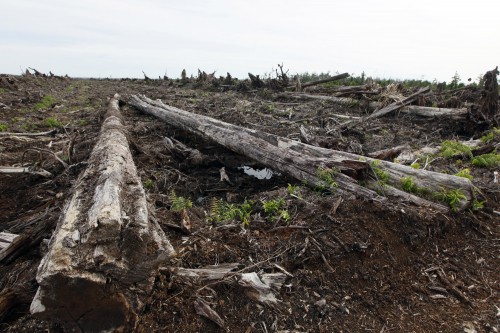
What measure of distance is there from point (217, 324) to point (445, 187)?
3028 mm

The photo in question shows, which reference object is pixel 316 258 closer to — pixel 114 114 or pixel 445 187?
pixel 445 187

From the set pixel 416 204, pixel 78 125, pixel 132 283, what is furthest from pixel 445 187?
pixel 78 125

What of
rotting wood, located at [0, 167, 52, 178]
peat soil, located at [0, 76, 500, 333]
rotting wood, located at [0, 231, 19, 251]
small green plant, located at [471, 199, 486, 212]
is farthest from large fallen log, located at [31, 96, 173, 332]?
small green plant, located at [471, 199, 486, 212]

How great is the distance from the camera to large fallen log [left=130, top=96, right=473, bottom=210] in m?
3.91

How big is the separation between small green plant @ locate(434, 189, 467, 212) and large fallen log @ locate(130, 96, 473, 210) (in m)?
0.03

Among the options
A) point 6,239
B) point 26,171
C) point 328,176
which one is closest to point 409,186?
point 328,176

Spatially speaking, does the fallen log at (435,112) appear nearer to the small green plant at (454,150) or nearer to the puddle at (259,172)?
the small green plant at (454,150)

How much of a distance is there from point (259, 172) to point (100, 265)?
3.88 metres

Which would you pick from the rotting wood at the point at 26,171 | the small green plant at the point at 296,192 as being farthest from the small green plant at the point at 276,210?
the rotting wood at the point at 26,171

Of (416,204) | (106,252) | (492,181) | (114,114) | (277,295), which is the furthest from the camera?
(114,114)

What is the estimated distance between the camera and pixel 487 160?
18.6 feet

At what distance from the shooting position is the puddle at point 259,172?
552 cm

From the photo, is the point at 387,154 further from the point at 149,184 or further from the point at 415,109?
the point at 415,109

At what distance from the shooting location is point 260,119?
9.22 m
